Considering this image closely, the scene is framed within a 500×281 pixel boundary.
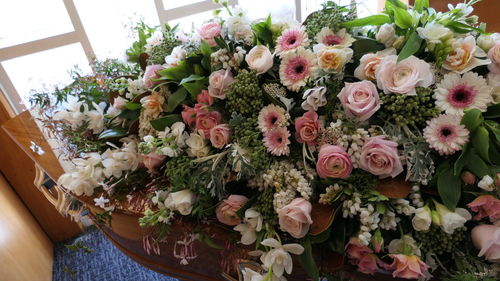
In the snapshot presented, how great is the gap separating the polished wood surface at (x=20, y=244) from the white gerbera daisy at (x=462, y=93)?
1945 millimetres

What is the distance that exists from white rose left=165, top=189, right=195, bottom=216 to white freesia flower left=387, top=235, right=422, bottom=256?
0.43 meters

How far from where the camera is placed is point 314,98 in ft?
2.28

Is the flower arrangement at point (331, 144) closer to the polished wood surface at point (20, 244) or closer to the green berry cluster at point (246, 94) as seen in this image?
the green berry cluster at point (246, 94)

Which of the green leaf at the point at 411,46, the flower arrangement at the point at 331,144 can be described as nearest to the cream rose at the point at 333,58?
the flower arrangement at the point at 331,144

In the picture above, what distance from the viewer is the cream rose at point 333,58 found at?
70 cm

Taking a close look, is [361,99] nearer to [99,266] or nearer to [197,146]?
[197,146]

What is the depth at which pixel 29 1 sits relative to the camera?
5.98ft

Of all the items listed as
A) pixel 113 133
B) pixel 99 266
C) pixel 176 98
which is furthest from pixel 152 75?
pixel 99 266

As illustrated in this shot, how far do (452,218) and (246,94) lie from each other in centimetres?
48

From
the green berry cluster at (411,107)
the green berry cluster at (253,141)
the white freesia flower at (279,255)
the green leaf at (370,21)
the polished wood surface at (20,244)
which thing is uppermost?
the green leaf at (370,21)

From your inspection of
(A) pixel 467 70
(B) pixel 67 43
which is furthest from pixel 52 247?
(A) pixel 467 70

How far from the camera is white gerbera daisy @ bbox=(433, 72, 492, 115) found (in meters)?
0.63

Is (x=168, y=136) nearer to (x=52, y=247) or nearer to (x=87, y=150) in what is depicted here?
(x=87, y=150)

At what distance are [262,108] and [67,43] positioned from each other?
164cm
